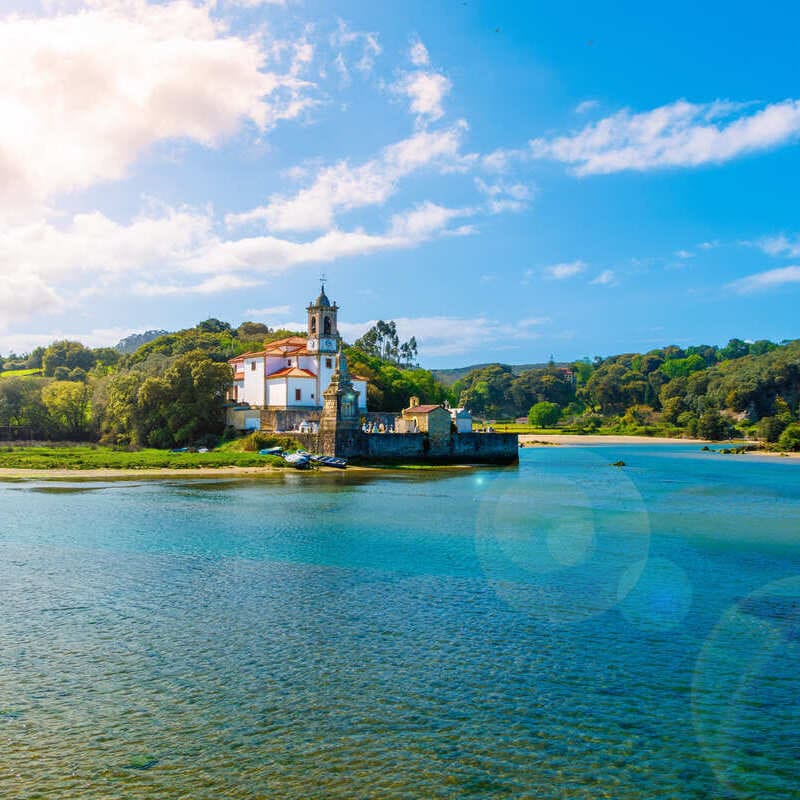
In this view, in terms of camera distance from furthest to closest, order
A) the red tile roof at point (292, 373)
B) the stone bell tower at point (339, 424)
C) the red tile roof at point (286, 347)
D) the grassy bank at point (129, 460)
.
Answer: the red tile roof at point (286, 347)
the red tile roof at point (292, 373)
the stone bell tower at point (339, 424)
the grassy bank at point (129, 460)

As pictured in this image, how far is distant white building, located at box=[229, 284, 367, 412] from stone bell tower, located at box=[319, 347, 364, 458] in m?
9.94

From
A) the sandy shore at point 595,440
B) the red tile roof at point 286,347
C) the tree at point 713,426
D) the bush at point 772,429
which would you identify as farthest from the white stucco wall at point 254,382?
the tree at point 713,426

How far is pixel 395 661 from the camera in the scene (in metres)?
16.3

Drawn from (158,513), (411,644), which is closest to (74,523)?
(158,513)

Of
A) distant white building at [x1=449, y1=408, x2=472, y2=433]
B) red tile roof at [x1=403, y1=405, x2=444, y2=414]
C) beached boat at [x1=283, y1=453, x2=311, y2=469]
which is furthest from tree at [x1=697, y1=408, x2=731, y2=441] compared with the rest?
beached boat at [x1=283, y1=453, x2=311, y2=469]

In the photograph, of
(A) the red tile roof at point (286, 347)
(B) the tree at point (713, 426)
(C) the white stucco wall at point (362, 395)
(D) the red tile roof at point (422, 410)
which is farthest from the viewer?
(B) the tree at point (713, 426)

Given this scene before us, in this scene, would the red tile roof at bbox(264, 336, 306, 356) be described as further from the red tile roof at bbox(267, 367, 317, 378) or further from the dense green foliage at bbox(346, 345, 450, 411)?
the dense green foliage at bbox(346, 345, 450, 411)

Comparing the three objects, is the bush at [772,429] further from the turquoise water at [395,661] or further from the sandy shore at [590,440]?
the turquoise water at [395,661]

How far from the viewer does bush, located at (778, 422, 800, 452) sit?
10719 cm

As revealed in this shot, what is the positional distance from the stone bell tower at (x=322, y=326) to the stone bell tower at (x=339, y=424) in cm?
1428

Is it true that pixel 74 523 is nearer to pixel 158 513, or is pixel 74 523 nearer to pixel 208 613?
pixel 158 513

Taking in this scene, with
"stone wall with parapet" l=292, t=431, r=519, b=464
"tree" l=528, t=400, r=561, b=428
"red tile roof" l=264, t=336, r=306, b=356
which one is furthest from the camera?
"tree" l=528, t=400, r=561, b=428

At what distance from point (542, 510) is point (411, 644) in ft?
86.6

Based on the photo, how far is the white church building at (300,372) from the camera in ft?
269
